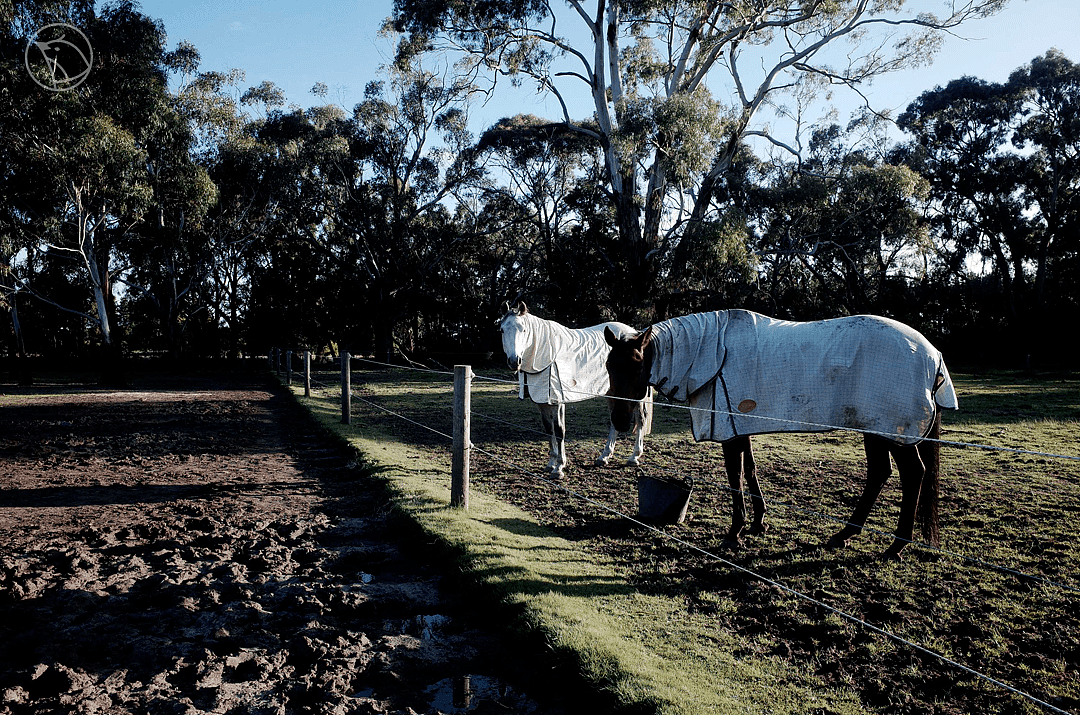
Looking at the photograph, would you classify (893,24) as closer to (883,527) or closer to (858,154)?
(858,154)

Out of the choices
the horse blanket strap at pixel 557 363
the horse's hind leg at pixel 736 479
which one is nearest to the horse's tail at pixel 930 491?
the horse's hind leg at pixel 736 479

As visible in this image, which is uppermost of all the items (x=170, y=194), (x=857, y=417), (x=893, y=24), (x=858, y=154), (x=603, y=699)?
(x=893, y=24)

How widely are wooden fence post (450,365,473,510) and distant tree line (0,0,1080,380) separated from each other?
1576 cm

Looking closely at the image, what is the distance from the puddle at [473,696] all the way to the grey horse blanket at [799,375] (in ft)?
7.53

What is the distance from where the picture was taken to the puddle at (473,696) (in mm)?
2748

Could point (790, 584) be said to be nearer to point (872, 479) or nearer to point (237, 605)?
point (872, 479)

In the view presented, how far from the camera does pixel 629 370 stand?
503 cm

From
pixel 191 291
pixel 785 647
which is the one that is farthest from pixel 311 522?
pixel 191 291

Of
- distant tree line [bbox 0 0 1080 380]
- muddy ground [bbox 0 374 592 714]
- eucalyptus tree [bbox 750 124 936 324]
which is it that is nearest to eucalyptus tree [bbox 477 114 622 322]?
distant tree line [bbox 0 0 1080 380]

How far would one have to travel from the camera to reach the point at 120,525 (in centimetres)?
515

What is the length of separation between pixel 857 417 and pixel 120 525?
568 centimetres

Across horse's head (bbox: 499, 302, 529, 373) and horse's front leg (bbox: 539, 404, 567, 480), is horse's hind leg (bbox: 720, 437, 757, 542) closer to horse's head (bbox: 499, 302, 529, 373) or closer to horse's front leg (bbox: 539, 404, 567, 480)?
horse's front leg (bbox: 539, 404, 567, 480)

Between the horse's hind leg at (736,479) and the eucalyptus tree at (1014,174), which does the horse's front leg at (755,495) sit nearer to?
the horse's hind leg at (736,479)

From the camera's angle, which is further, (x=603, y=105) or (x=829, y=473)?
(x=603, y=105)
